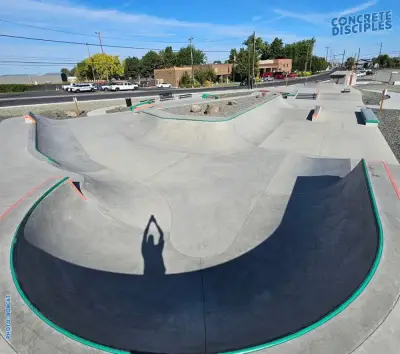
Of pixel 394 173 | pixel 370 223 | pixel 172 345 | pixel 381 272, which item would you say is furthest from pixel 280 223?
pixel 172 345

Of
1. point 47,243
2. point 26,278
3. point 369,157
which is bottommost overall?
point 369,157

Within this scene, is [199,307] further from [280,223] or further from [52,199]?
[52,199]

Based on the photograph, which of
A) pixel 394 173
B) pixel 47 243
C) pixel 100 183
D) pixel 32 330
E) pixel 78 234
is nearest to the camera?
pixel 32 330

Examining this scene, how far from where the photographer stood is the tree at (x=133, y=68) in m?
96.1

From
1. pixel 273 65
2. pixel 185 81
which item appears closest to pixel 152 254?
pixel 185 81

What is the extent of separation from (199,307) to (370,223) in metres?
3.37

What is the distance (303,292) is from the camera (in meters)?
4.07

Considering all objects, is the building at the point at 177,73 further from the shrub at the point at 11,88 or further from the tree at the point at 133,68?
the tree at the point at 133,68

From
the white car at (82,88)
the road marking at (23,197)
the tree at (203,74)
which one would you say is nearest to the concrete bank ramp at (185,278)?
the road marking at (23,197)

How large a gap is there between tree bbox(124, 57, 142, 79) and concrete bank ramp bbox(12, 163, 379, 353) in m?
102

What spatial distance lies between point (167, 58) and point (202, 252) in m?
108

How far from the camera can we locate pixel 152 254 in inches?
218

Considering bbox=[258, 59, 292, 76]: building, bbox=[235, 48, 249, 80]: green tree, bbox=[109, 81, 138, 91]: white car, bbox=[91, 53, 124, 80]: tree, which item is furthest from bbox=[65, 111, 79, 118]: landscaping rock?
bbox=[258, 59, 292, 76]: building

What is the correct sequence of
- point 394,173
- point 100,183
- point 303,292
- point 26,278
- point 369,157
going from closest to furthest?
point 26,278 < point 303,292 < point 394,173 < point 100,183 < point 369,157
